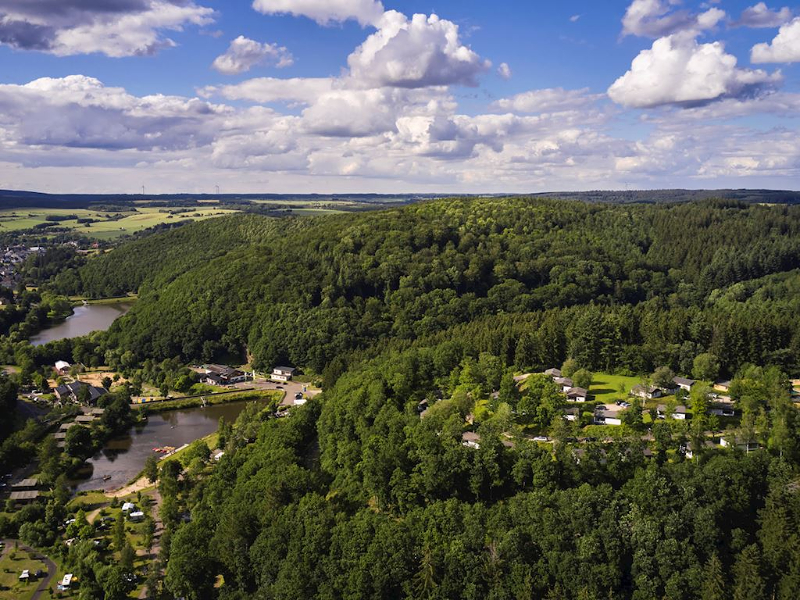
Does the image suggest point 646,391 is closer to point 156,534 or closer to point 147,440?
point 156,534

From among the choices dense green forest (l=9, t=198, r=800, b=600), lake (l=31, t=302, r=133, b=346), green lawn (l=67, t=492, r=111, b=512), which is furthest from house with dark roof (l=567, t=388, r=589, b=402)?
lake (l=31, t=302, r=133, b=346)

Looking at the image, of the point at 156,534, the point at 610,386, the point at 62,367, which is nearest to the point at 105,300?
the point at 62,367

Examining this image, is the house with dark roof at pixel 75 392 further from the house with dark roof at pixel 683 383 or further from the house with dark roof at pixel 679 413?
the house with dark roof at pixel 683 383

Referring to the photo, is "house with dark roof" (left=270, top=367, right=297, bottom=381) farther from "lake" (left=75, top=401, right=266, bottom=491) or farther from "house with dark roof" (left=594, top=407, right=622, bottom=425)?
"house with dark roof" (left=594, top=407, right=622, bottom=425)

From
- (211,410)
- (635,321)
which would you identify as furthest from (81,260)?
(635,321)

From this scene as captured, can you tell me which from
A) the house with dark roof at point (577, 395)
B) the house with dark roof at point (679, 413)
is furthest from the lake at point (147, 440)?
the house with dark roof at point (679, 413)

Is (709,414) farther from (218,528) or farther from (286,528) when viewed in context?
(218,528)
